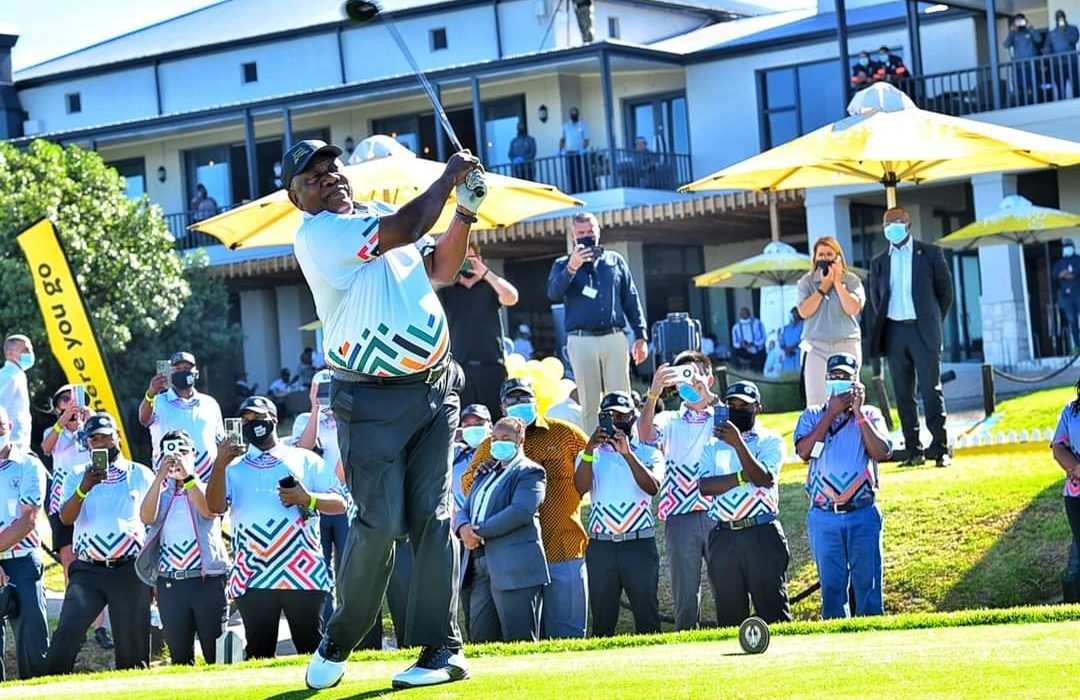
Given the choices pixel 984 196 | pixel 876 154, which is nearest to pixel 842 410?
pixel 876 154

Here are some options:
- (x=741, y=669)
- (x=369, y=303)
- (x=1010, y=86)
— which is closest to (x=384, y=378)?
(x=369, y=303)

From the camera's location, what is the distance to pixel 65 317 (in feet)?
62.5

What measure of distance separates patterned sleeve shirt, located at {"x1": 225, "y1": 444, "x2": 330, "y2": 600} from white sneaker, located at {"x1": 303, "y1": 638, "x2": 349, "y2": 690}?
442 cm

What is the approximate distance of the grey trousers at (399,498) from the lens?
6.95m

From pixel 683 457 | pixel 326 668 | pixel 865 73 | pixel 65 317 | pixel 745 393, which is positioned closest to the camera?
pixel 326 668

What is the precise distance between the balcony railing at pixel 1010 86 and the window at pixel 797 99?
14.0 ft

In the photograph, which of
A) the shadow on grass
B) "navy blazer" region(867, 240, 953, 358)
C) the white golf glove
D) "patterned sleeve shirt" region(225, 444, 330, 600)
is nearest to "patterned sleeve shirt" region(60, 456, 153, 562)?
"patterned sleeve shirt" region(225, 444, 330, 600)

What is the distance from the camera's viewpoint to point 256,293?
43125mm

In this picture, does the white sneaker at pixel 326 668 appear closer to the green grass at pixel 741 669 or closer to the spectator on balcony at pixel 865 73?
the green grass at pixel 741 669

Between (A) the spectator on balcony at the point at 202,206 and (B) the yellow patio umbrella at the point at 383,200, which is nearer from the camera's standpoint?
(B) the yellow patio umbrella at the point at 383,200

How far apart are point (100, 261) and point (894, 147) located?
2126cm

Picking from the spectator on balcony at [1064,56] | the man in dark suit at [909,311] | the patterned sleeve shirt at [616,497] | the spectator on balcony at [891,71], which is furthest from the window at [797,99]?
the patterned sleeve shirt at [616,497]

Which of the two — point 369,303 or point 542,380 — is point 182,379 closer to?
point 542,380

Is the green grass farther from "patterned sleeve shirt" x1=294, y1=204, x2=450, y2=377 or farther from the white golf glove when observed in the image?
the white golf glove
